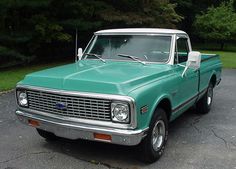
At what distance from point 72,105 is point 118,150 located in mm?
1239

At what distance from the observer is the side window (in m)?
6.06

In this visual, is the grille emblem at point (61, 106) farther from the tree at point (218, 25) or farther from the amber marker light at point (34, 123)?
the tree at point (218, 25)

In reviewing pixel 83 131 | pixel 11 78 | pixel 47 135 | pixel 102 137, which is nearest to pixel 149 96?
pixel 102 137

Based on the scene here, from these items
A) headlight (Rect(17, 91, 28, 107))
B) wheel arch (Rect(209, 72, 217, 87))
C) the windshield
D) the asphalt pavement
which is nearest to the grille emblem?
headlight (Rect(17, 91, 28, 107))

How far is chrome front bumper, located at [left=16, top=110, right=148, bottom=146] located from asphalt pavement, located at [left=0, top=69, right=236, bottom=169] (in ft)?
1.64

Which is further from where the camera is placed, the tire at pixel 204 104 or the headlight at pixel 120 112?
the tire at pixel 204 104

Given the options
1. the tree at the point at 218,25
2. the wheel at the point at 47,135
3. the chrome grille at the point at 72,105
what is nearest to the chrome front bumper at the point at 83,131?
the chrome grille at the point at 72,105

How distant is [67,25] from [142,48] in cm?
1201

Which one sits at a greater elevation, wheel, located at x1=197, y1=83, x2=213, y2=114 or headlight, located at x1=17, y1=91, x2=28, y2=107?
headlight, located at x1=17, y1=91, x2=28, y2=107

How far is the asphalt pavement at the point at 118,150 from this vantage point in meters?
4.84

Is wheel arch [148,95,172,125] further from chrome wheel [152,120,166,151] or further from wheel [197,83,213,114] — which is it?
wheel [197,83,213,114]

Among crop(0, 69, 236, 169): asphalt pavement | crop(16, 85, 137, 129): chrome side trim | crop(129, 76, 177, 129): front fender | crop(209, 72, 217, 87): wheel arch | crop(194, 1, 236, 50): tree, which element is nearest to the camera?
crop(16, 85, 137, 129): chrome side trim

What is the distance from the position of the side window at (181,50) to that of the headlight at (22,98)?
8.34 feet

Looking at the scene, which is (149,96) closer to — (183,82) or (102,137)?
(102,137)
